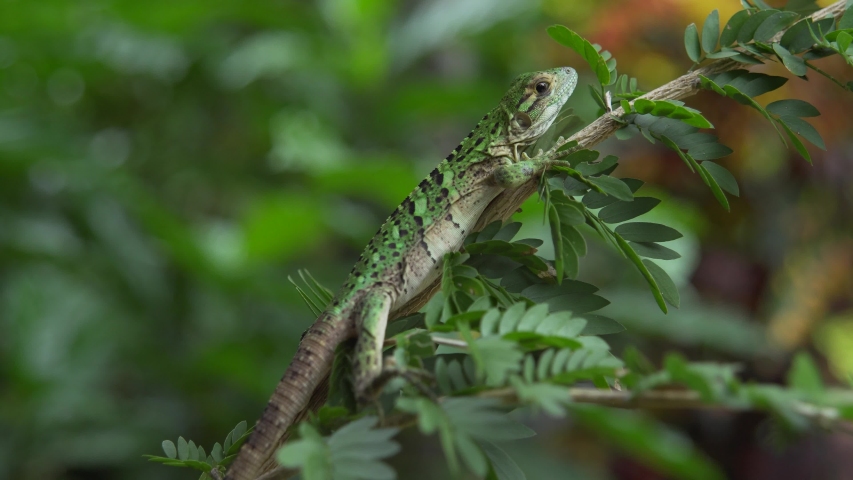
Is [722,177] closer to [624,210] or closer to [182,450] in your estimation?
[624,210]

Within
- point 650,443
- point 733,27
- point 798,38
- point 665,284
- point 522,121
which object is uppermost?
point 522,121

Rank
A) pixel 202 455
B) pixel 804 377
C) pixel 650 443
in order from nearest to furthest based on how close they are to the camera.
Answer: pixel 804 377, pixel 202 455, pixel 650 443

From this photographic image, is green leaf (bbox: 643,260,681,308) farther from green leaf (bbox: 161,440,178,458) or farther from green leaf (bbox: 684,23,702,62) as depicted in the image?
green leaf (bbox: 161,440,178,458)

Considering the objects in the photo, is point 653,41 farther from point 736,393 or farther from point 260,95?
point 736,393

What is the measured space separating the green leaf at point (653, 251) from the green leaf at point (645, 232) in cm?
2

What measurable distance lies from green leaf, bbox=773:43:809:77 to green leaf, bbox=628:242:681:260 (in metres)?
0.48

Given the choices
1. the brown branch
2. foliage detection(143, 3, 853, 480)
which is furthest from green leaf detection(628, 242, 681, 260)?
the brown branch

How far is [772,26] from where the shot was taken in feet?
5.22

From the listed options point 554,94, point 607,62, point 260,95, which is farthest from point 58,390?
point 607,62

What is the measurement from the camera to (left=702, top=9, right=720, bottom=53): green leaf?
1645 mm

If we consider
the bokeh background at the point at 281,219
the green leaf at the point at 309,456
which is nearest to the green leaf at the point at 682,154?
the green leaf at the point at 309,456

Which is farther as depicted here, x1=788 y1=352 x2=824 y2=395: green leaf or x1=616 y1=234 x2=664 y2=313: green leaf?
x1=616 y1=234 x2=664 y2=313: green leaf

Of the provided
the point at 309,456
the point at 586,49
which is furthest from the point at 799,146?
the point at 309,456

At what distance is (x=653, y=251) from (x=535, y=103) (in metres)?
0.94
